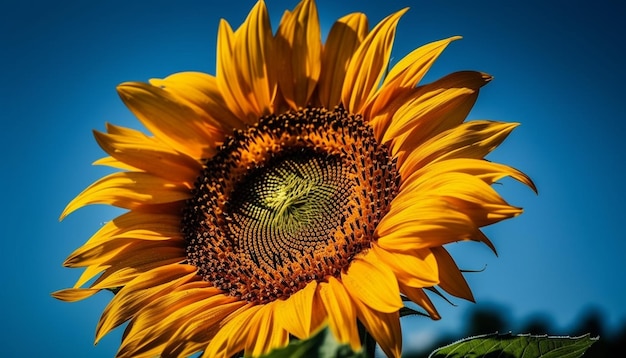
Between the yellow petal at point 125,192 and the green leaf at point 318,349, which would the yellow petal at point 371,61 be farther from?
the green leaf at point 318,349

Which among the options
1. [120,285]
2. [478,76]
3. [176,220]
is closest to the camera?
[478,76]

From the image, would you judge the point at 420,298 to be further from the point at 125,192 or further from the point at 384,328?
the point at 125,192

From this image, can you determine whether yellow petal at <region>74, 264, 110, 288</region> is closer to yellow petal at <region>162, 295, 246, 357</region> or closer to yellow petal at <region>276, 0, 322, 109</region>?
yellow petal at <region>162, 295, 246, 357</region>

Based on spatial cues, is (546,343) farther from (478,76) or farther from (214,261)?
(214,261)

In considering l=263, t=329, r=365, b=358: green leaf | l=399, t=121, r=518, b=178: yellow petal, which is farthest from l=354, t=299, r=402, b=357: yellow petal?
l=263, t=329, r=365, b=358: green leaf

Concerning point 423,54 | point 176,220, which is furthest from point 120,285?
point 423,54

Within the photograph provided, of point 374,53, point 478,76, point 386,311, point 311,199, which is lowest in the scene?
point 386,311
